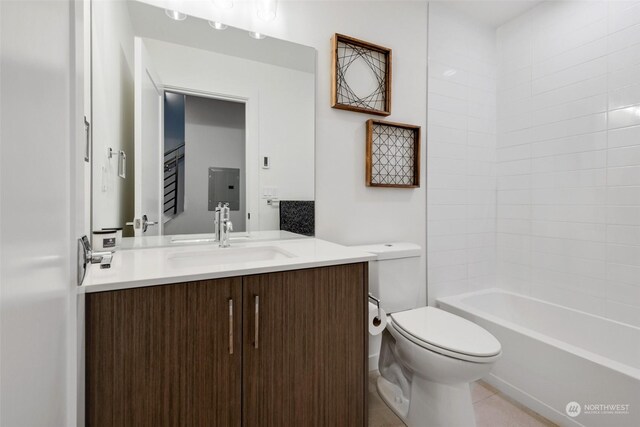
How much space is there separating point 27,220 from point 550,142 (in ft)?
8.62

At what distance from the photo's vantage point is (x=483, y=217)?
7.73 ft

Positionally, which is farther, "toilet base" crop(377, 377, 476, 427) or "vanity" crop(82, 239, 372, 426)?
"toilet base" crop(377, 377, 476, 427)

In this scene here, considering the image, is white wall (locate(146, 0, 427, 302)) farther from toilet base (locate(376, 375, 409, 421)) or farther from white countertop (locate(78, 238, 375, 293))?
toilet base (locate(376, 375, 409, 421))

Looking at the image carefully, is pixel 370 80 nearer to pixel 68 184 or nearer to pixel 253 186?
pixel 253 186

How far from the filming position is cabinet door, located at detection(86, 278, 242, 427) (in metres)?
0.85

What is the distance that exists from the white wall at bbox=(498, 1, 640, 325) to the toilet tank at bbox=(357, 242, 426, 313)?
3.47 ft

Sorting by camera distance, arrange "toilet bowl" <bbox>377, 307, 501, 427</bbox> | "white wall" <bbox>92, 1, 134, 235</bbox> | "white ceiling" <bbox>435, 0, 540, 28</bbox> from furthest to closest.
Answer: "white ceiling" <bbox>435, 0, 540, 28</bbox>
"toilet bowl" <bbox>377, 307, 501, 427</bbox>
"white wall" <bbox>92, 1, 134, 235</bbox>

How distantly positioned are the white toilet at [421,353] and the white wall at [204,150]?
0.92 metres

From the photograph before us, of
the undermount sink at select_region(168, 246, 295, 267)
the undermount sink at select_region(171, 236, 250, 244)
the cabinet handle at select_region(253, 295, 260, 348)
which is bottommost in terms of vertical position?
the cabinet handle at select_region(253, 295, 260, 348)

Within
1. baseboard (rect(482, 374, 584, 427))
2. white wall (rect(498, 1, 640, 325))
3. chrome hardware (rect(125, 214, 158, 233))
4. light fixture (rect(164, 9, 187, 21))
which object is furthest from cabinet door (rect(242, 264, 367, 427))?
white wall (rect(498, 1, 640, 325))

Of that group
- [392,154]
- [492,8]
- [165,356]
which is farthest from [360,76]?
[165,356]

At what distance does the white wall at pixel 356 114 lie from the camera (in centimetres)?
170

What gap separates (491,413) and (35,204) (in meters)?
2.00

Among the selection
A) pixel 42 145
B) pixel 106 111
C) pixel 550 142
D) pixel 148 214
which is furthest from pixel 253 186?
pixel 550 142
